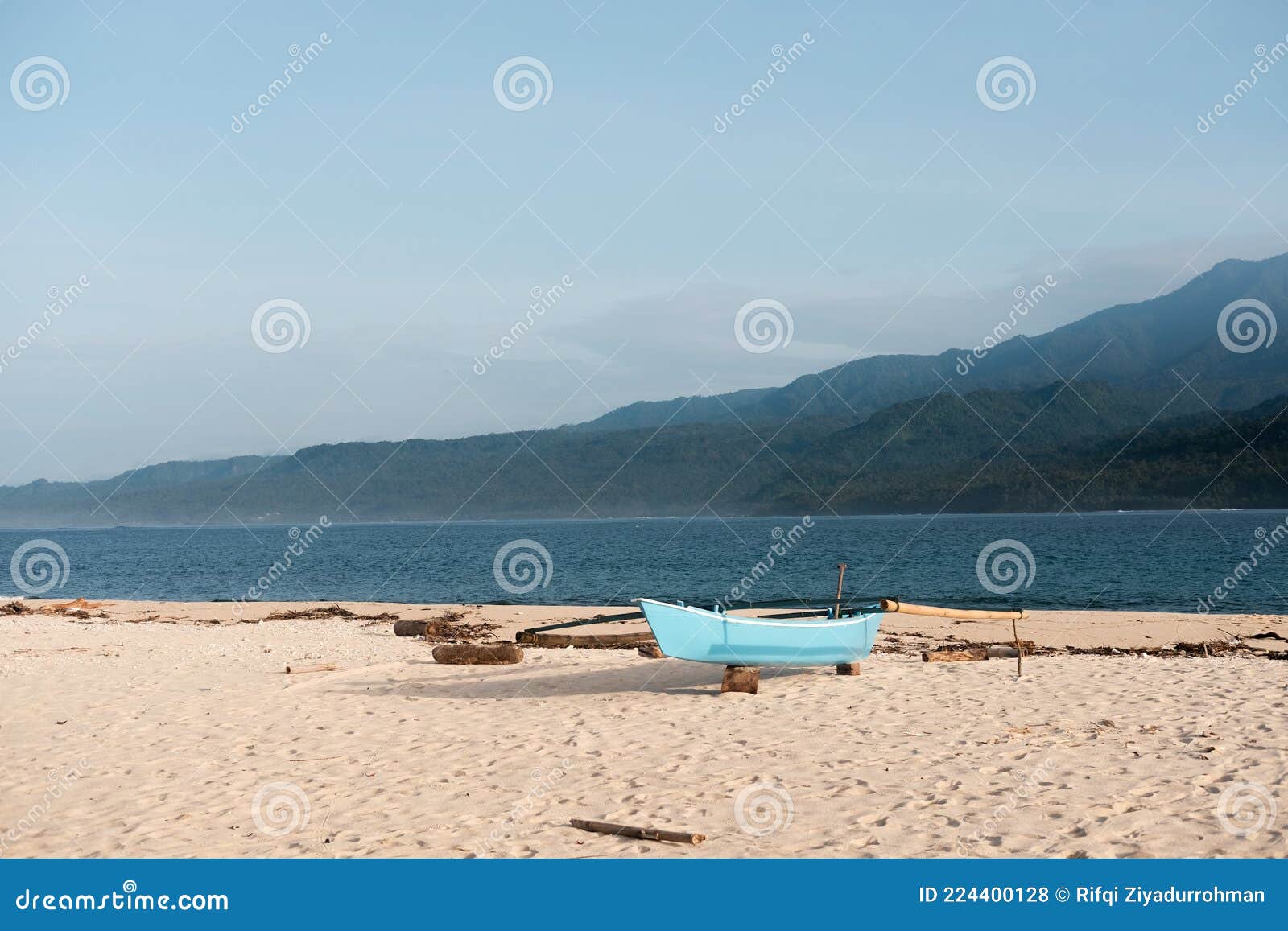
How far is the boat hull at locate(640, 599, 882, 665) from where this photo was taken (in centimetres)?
1270

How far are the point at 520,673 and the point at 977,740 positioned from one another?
7930 millimetres

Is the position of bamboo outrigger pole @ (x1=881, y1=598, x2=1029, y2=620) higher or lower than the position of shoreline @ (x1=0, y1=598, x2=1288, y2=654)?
lower

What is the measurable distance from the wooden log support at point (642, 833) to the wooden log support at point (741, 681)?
612cm

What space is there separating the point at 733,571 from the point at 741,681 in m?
44.3

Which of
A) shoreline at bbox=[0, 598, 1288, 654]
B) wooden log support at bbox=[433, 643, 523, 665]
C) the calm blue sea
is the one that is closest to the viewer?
wooden log support at bbox=[433, 643, 523, 665]

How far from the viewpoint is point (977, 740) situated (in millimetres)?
9633

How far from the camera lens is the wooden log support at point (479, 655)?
16078 mm

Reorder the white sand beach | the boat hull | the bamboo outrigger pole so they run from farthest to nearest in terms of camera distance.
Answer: the bamboo outrigger pole → the boat hull → the white sand beach

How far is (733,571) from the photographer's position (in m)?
57.0

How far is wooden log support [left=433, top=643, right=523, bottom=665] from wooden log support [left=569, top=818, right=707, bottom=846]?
911 centimetres

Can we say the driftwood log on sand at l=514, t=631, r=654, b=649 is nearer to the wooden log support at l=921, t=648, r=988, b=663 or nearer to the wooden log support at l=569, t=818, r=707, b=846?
the wooden log support at l=921, t=648, r=988, b=663

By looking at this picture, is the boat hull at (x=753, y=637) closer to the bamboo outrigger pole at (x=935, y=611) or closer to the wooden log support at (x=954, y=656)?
the bamboo outrigger pole at (x=935, y=611)

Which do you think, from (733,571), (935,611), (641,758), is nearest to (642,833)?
(641,758)

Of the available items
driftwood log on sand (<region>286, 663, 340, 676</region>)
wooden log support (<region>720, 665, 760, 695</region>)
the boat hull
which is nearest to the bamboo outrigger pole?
the boat hull
